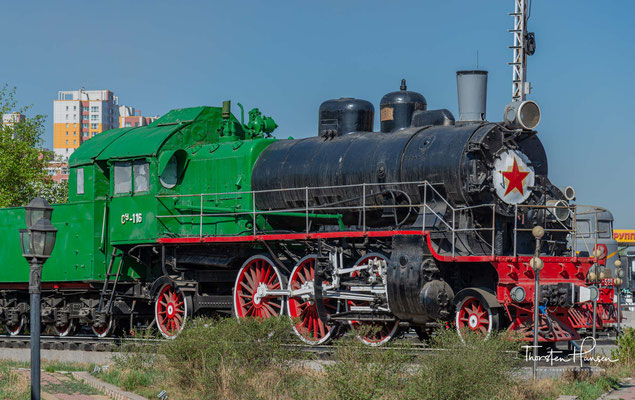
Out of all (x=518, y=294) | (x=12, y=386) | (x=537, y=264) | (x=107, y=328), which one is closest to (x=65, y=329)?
(x=107, y=328)

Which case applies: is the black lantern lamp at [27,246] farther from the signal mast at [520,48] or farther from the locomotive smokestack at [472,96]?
the signal mast at [520,48]

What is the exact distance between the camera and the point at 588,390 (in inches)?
575

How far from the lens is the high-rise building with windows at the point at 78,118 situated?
568 ft

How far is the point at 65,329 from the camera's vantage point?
932 inches

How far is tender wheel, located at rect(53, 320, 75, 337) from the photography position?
2336 centimetres

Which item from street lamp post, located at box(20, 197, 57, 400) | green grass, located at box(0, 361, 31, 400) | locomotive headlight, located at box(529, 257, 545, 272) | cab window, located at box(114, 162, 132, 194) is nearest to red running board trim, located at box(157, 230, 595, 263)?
locomotive headlight, located at box(529, 257, 545, 272)

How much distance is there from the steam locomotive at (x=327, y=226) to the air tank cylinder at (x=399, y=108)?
3 cm

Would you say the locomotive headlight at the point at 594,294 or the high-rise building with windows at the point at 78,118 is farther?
the high-rise building with windows at the point at 78,118

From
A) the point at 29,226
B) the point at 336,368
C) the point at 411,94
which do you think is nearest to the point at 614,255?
the point at 411,94

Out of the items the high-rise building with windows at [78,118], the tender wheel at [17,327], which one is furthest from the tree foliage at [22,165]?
the high-rise building with windows at [78,118]

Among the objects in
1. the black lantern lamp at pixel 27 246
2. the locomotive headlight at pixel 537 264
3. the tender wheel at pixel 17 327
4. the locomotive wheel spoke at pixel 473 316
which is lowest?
the tender wheel at pixel 17 327

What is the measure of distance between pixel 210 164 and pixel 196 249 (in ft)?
6.49

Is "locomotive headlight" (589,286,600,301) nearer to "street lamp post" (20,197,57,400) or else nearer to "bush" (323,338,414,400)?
"bush" (323,338,414,400)

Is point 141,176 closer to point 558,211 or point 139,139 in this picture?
point 139,139
